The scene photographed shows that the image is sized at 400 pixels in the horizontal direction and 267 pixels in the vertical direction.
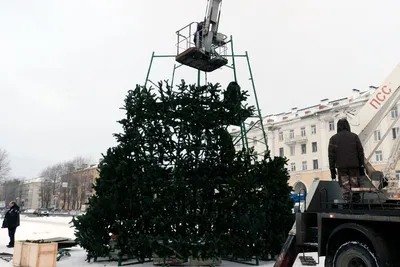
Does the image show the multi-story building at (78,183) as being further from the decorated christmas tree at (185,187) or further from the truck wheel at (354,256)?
the truck wheel at (354,256)

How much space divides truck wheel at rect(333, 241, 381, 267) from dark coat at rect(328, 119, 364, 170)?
4.31ft

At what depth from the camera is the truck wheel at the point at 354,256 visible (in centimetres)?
562

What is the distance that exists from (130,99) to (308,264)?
20.1 feet

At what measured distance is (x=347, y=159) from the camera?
6.50 m

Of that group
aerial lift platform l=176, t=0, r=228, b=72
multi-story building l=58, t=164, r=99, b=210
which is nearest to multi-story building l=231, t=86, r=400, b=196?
aerial lift platform l=176, t=0, r=228, b=72

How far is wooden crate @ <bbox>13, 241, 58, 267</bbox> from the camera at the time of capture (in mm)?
8867

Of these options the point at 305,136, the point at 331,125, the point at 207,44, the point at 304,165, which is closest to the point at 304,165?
the point at 304,165

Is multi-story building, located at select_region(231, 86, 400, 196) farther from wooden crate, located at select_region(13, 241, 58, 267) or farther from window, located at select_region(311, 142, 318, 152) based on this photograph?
wooden crate, located at select_region(13, 241, 58, 267)

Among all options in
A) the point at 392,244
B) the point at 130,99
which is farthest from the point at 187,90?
the point at 392,244

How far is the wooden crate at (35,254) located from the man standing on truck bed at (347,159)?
6.74 metres

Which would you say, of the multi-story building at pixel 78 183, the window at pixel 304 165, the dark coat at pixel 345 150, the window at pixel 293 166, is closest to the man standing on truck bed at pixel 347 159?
the dark coat at pixel 345 150

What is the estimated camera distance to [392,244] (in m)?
5.68

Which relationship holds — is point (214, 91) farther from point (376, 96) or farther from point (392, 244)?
point (392, 244)

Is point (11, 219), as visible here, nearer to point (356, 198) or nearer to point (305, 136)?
point (356, 198)
